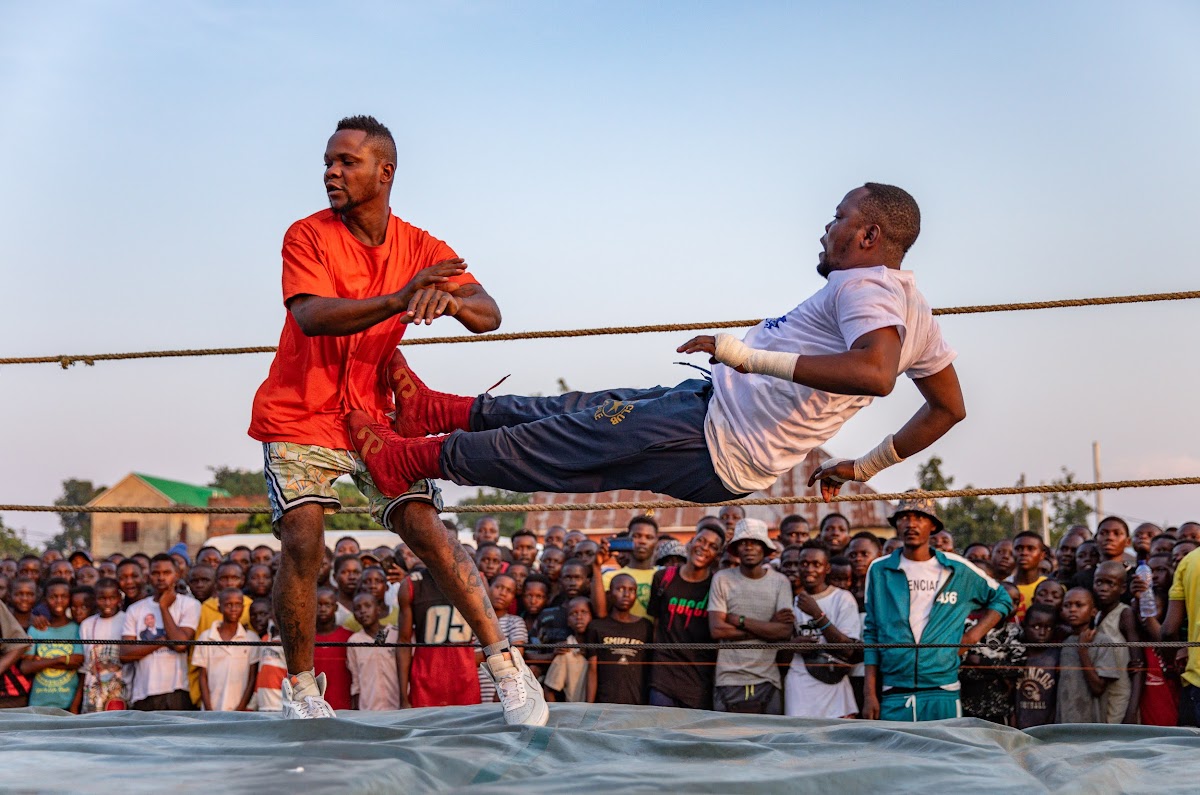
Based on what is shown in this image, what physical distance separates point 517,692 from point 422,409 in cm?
90

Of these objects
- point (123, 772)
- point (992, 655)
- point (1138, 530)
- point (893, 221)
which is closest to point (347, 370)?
point (123, 772)

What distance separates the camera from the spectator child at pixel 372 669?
6383 mm

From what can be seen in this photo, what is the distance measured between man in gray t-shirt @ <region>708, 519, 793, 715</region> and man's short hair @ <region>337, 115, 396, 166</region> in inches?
119

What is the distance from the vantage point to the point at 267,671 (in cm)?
657

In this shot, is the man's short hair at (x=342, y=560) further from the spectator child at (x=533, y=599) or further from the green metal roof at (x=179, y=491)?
the green metal roof at (x=179, y=491)

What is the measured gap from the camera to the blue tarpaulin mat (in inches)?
96.7

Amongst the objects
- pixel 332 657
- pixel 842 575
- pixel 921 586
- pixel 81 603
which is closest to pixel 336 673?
pixel 332 657

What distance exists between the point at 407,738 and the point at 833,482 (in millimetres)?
1452

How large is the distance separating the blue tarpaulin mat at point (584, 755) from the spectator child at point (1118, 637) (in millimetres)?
2391

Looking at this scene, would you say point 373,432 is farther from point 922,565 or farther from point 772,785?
point 922,565

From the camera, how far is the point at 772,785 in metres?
2.42

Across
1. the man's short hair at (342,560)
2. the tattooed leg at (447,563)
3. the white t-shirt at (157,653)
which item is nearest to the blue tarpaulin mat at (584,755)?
the tattooed leg at (447,563)

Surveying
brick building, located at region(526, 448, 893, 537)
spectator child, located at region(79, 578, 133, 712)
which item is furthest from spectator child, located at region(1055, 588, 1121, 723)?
brick building, located at region(526, 448, 893, 537)

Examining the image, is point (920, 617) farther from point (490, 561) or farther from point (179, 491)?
point (179, 491)
